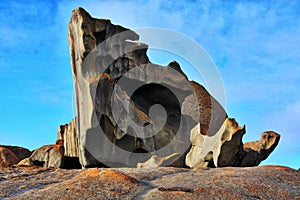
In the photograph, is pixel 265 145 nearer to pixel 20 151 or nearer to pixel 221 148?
pixel 221 148

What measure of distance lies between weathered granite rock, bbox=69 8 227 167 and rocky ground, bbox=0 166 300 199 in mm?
9681

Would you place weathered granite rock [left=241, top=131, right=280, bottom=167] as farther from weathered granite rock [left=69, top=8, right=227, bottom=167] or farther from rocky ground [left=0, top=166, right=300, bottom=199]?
rocky ground [left=0, top=166, right=300, bottom=199]

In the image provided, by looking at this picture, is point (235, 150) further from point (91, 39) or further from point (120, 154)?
point (91, 39)

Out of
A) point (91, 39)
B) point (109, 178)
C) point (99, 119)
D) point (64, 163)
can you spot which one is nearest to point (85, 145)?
point (99, 119)

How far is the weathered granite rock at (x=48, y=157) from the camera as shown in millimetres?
24688

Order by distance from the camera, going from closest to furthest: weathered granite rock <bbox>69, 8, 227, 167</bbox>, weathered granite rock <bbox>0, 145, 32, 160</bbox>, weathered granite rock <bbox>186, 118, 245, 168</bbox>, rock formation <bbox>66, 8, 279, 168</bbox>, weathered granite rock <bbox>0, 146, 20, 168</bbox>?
weathered granite rock <bbox>186, 118, 245, 168</bbox> → rock formation <bbox>66, 8, 279, 168</bbox> → weathered granite rock <bbox>69, 8, 227, 167</bbox> → weathered granite rock <bbox>0, 146, 20, 168</bbox> → weathered granite rock <bbox>0, 145, 32, 160</bbox>

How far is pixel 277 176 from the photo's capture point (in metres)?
12.9

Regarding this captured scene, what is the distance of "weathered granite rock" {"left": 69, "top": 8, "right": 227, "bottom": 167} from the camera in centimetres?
2378

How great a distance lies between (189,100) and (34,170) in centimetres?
1531

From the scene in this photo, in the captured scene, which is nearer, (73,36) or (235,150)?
(235,150)

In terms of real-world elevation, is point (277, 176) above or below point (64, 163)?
below

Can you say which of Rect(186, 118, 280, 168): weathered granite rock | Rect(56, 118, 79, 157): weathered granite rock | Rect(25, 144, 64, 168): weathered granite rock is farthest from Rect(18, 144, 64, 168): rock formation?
Rect(186, 118, 280, 168): weathered granite rock

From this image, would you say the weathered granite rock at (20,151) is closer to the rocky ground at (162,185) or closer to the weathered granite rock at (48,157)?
the weathered granite rock at (48,157)

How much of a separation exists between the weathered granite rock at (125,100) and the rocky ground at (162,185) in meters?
9.68
